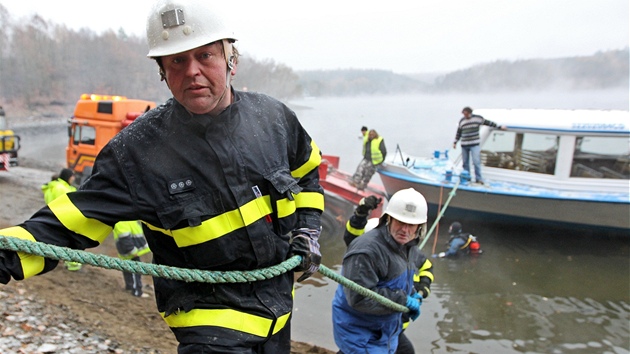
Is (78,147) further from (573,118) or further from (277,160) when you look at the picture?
(573,118)

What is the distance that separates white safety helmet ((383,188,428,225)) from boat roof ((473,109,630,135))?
8.15 m

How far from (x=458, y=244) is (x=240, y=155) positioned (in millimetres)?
8090

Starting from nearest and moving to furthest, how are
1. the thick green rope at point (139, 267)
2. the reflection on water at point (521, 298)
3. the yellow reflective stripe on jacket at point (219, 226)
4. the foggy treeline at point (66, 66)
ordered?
the thick green rope at point (139, 267)
the yellow reflective stripe on jacket at point (219, 226)
the reflection on water at point (521, 298)
the foggy treeline at point (66, 66)

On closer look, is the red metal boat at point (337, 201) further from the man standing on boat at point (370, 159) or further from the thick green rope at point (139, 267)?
the thick green rope at point (139, 267)

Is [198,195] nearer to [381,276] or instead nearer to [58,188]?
[381,276]

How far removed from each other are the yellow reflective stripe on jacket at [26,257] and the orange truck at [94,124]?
30.2 ft

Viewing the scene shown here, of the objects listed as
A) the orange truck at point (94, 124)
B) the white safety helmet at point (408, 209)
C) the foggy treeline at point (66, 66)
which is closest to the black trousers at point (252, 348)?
the white safety helmet at point (408, 209)

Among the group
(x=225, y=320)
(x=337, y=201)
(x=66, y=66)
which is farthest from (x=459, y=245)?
(x=66, y=66)

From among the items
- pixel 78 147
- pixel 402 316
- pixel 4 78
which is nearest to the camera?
pixel 402 316

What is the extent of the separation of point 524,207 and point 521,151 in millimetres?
1464

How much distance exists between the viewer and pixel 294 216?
76.2 inches

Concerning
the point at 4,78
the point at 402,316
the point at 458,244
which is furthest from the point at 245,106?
the point at 4,78

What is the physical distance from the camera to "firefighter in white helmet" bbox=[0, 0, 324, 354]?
1.56 meters

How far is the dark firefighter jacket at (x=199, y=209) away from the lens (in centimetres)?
155
